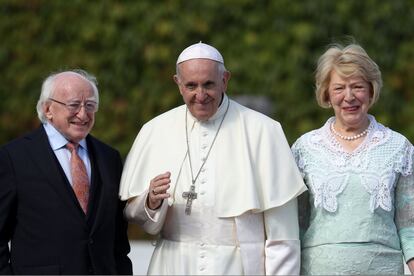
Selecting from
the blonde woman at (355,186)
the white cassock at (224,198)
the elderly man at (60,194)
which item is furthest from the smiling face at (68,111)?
the blonde woman at (355,186)

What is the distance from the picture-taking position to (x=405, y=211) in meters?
5.20

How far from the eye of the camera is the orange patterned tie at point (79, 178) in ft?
16.8

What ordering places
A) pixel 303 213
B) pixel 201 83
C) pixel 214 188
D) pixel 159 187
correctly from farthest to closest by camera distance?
pixel 303 213
pixel 214 188
pixel 201 83
pixel 159 187

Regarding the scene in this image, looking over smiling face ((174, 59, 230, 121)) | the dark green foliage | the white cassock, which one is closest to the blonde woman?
the white cassock

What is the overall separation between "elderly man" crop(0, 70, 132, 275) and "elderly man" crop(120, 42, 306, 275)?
7.4 inches

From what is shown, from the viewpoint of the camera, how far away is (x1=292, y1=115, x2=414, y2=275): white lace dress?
202 inches

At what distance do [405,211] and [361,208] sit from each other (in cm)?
23

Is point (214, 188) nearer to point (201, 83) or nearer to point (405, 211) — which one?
point (201, 83)

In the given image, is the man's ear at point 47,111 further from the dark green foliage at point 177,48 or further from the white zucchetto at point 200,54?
the dark green foliage at point 177,48

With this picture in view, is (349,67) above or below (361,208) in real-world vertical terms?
above

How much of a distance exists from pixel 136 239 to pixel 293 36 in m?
2.33

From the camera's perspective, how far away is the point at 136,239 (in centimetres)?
991

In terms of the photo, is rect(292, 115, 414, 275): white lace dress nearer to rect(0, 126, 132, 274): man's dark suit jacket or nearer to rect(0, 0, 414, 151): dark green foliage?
rect(0, 126, 132, 274): man's dark suit jacket

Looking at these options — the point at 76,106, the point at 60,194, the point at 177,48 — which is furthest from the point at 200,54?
the point at 177,48
